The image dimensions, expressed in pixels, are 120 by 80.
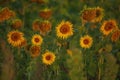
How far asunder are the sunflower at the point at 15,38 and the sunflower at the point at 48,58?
215 mm

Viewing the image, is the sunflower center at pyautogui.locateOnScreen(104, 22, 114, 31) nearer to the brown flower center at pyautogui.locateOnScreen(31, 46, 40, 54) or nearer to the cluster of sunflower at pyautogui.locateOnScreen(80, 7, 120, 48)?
the cluster of sunflower at pyautogui.locateOnScreen(80, 7, 120, 48)

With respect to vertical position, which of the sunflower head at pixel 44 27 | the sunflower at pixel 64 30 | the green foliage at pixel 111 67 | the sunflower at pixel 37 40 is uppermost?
the green foliage at pixel 111 67

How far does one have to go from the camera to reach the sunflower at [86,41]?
2.19 m

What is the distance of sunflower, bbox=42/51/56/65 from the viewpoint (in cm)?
211

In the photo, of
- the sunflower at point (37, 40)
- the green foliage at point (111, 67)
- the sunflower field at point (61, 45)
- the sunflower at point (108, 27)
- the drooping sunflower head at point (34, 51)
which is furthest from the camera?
the sunflower at point (37, 40)

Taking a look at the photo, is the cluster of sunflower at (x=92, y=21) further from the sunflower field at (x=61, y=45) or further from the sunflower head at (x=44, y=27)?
the sunflower head at (x=44, y=27)

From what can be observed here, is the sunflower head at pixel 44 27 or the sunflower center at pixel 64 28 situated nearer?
the sunflower head at pixel 44 27

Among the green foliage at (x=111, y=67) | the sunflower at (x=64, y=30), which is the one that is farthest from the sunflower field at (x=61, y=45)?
the green foliage at (x=111, y=67)

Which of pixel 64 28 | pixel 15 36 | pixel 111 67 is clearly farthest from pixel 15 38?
pixel 111 67

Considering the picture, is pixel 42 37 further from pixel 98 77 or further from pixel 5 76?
pixel 5 76

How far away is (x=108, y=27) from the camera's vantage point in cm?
230

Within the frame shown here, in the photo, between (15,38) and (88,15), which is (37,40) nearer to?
(15,38)

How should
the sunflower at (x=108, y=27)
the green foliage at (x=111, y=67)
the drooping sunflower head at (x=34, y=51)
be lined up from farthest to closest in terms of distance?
the sunflower at (x=108, y=27) < the drooping sunflower head at (x=34, y=51) < the green foliage at (x=111, y=67)

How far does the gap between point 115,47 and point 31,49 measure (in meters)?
0.59
